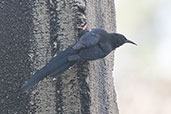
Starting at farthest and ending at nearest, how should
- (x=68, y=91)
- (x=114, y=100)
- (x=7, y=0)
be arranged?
1. (x=114, y=100)
2. (x=7, y=0)
3. (x=68, y=91)

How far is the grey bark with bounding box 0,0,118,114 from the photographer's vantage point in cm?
158

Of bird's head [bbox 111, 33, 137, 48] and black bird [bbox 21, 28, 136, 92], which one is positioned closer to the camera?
black bird [bbox 21, 28, 136, 92]

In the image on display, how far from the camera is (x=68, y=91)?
5.19ft

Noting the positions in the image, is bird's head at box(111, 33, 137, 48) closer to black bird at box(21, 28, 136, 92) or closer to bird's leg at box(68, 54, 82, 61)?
black bird at box(21, 28, 136, 92)

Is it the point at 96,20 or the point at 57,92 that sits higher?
the point at 96,20

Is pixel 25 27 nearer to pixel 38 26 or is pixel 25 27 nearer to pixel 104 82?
pixel 38 26

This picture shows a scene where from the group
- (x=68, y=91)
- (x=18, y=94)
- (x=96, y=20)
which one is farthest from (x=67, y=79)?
(x=96, y=20)

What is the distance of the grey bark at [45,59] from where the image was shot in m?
1.58

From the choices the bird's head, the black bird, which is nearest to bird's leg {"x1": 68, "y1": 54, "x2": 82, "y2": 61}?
the black bird

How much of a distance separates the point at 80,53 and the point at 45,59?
124mm

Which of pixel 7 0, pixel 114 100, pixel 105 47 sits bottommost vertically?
pixel 114 100

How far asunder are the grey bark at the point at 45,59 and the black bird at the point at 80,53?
50 millimetres

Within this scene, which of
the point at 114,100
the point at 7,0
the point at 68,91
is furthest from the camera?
the point at 114,100

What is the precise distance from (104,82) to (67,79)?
188mm
